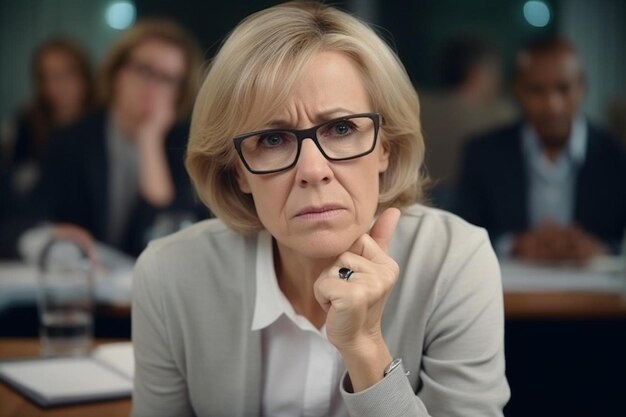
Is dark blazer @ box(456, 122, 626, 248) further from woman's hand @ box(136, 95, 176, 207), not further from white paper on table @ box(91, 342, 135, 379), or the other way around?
white paper on table @ box(91, 342, 135, 379)

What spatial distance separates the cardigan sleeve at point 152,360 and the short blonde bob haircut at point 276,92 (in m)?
0.20

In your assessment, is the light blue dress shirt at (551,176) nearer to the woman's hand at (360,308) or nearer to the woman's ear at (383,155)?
the woman's ear at (383,155)

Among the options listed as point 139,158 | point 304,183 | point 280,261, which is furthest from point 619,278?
point 139,158

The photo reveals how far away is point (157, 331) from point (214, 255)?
0.18 metres

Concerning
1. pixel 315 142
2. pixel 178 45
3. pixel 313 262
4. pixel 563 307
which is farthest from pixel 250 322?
pixel 178 45

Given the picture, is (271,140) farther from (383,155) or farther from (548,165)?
(548,165)

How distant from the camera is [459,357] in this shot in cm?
153

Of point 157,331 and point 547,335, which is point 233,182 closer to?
point 157,331

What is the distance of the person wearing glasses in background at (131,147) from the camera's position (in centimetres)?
410

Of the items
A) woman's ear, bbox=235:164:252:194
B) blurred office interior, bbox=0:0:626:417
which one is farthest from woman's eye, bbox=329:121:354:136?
blurred office interior, bbox=0:0:626:417

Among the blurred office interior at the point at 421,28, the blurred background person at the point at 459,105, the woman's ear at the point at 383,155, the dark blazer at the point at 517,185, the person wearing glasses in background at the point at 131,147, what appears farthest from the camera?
the blurred office interior at the point at 421,28

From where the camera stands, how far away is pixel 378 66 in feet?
5.10

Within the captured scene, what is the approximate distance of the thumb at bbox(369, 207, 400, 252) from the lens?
1.54 meters

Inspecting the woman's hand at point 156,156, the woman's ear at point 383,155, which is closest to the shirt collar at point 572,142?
the woman's hand at point 156,156
